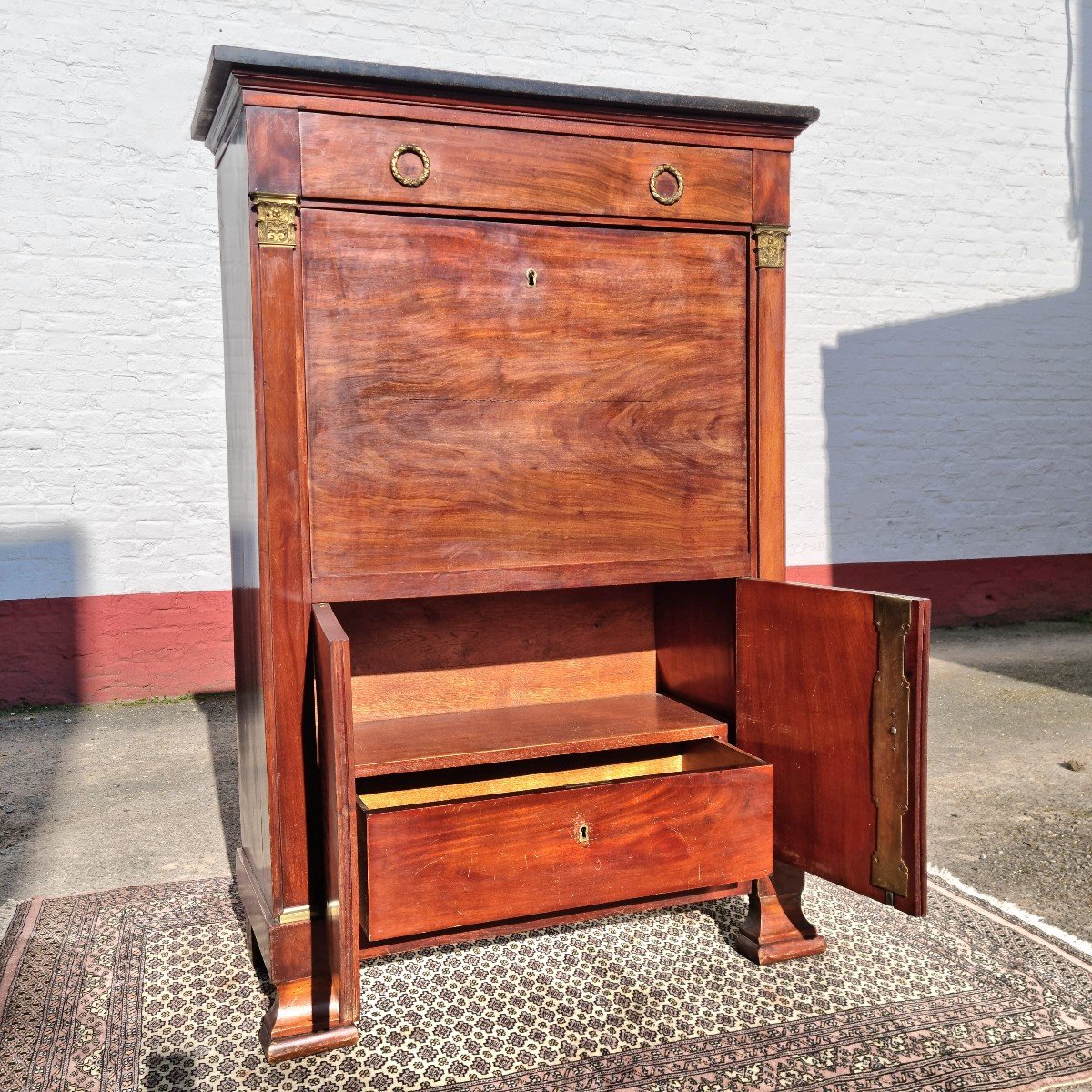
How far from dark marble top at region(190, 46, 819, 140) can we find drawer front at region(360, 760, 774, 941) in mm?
1164

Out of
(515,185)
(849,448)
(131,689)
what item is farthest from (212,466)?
(849,448)

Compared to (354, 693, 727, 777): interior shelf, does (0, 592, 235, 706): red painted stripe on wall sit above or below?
below

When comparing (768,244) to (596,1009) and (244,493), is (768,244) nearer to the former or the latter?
(244,493)

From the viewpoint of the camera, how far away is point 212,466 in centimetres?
426

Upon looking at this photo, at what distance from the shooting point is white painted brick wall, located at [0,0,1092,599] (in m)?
4.02

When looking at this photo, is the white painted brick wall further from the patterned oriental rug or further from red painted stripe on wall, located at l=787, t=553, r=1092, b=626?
the patterned oriental rug

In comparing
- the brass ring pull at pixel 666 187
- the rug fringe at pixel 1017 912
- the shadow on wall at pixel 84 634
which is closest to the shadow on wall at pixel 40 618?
the shadow on wall at pixel 84 634

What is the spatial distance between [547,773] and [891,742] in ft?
2.40

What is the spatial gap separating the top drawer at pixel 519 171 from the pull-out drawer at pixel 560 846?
1.00 metres

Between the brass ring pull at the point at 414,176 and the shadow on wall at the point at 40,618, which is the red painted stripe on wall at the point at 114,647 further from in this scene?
the brass ring pull at the point at 414,176

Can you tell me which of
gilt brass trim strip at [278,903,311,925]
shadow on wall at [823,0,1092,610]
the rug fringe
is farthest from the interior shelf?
shadow on wall at [823,0,1092,610]

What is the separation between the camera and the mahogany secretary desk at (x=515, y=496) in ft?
5.42

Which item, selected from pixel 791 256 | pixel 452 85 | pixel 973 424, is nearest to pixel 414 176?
pixel 452 85

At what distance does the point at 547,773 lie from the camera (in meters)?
2.11
